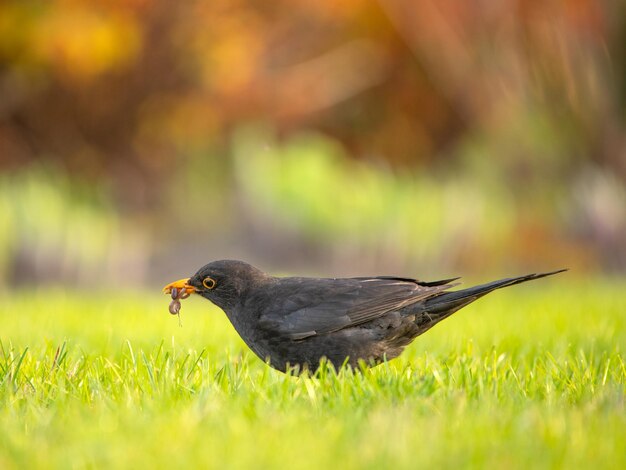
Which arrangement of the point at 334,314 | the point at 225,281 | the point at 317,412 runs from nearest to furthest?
the point at 317,412, the point at 334,314, the point at 225,281

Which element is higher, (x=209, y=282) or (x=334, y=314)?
(x=209, y=282)

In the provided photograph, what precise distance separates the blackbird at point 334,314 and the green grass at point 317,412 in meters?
0.12

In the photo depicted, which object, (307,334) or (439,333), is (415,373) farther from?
(439,333)

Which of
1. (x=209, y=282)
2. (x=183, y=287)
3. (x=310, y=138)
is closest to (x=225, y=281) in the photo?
(x=209, y=282)

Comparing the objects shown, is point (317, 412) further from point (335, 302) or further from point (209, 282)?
point (209, 282)

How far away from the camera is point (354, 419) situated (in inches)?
102

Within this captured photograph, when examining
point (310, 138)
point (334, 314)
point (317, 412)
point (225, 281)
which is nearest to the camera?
point (317, 412)

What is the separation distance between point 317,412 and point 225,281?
3.15 ft

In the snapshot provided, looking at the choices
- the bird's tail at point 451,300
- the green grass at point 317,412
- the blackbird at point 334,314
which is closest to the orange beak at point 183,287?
the blackbird at point 334,314

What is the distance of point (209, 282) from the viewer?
11.8 ft

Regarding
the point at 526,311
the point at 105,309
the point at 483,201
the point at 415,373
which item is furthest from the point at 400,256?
the point at 415,373

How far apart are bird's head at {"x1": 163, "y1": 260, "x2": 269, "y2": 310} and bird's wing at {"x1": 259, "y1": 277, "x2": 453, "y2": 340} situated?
16cm

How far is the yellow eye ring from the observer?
3.58m

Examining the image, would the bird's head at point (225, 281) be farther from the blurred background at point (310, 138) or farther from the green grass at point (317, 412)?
the blurred background at point (310, 138)
